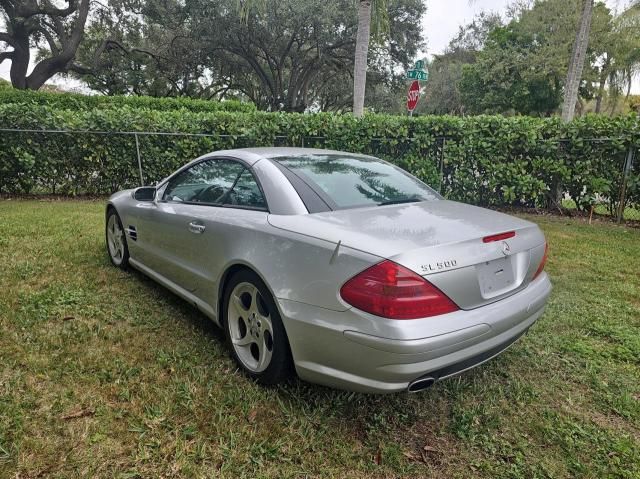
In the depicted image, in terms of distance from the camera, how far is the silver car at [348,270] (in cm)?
193

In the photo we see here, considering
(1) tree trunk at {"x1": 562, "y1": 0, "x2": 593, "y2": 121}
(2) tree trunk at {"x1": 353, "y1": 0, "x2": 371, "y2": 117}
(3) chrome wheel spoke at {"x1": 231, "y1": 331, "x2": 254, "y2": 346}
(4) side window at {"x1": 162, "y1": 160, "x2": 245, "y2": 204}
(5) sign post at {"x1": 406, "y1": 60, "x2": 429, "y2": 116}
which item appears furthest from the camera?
(1) tree trunk at {"x1": 562, "y1": 0, "x2": 593, "y2": 121}

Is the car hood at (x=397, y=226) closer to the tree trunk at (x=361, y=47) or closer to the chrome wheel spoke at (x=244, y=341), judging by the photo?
the chrome wheel spoke at (x=244, y=341)

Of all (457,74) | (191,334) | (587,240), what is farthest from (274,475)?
(457,74)

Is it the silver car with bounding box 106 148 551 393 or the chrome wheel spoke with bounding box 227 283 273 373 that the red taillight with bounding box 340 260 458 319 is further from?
the chrome wheel spoke with bounding box 227 283 273 373

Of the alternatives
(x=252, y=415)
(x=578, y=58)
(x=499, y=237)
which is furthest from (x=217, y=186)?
(x=578, y=58)

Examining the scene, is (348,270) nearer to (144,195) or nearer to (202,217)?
(202,217)

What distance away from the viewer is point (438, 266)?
1.97 meters

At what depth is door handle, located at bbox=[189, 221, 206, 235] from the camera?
296 cm

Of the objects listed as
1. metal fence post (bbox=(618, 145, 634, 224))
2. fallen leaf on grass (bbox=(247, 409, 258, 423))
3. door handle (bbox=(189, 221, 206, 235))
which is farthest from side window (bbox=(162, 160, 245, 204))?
metal fence post (bbox=(618, 145, 634, 224))

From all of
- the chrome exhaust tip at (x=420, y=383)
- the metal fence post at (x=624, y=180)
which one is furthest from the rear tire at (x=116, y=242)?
the metal fence post at (x=624, y=180)

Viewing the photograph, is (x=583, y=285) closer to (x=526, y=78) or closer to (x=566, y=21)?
(x=566, y=21)

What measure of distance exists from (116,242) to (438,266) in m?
3.71

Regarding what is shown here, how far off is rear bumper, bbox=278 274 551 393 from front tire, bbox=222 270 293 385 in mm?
132

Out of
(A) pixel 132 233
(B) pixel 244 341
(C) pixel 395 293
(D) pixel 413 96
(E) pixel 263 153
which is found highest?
(D) pixel 413 96
